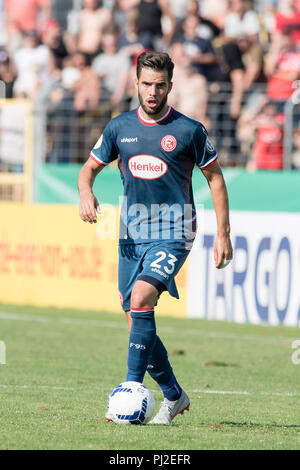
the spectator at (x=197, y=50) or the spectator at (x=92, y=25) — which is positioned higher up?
the spectator at (x=92, y=25)

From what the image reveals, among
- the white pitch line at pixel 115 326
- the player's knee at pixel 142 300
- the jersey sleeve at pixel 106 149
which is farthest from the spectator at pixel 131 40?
the player's knee at pixel 142 300

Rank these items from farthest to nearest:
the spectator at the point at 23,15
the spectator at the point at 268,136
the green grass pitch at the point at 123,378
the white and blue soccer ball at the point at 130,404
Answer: the spectator at the point at 23,15 → the spectator at the point at 268,136 → the white and blue soccer ball at the point at 130,404 → the green grass pitch at the point at 123,378

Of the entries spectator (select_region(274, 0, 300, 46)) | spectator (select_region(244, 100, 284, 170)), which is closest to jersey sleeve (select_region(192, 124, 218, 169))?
spectator (select_region(244, 100, 284, 170))

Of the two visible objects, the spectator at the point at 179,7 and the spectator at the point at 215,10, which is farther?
the spectator at the point at 179,7

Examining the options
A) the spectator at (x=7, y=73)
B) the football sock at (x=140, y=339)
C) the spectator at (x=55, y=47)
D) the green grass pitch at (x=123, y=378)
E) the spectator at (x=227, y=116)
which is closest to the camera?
the green grass pitch at (x=123, y=378)

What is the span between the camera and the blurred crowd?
15.0m

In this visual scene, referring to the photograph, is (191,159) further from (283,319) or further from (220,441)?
(283,319)

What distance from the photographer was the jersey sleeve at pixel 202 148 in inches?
264

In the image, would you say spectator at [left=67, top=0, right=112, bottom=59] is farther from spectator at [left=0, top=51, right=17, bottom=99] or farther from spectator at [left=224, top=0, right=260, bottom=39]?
spectator at [left=224, top=0, right=260, bottom=39]

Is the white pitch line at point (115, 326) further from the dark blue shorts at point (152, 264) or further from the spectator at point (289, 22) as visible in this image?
the dark blue shorts at point (152, 264)

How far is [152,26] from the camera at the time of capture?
57.9 feet

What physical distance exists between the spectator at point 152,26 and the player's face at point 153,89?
10.7 meters

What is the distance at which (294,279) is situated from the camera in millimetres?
13258

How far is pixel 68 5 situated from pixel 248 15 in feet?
17.4
